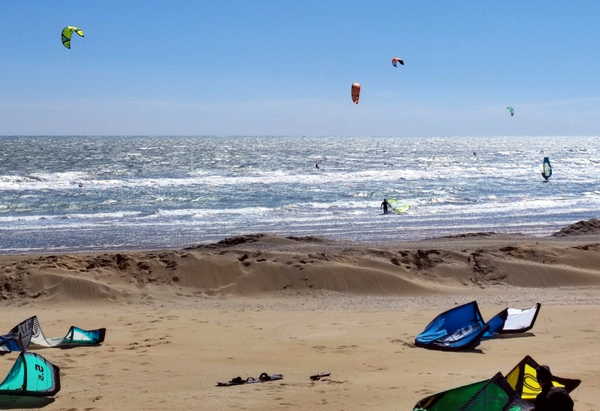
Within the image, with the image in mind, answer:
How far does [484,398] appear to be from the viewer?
5.37 meters

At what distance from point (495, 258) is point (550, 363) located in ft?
22.2

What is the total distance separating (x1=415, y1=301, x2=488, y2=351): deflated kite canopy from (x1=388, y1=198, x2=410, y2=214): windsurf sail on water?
67.9 feet

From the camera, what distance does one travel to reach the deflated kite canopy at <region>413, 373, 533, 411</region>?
5.32m

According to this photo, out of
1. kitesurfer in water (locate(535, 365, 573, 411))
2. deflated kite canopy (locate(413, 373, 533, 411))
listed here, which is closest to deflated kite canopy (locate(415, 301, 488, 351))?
deflated kite canopy (locate(413, 373, 533, 411))

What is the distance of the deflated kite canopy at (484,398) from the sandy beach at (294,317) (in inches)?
29.7

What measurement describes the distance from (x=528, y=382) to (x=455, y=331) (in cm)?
274

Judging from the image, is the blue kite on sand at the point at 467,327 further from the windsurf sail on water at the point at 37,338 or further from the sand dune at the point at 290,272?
the windsurf sail on water at the point at 37,338

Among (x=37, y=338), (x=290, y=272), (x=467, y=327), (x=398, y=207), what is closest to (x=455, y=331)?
(x=467, y=327)

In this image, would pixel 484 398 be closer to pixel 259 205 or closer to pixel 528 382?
pixel 528 382

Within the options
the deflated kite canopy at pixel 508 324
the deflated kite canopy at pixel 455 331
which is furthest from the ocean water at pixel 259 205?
the deflated kite canopy at pixel 455 331

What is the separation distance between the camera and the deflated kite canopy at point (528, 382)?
19.4 ft

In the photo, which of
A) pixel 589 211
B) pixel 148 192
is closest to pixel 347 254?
pixel 589 211

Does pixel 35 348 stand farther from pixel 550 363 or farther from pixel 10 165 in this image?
pixel 10 165

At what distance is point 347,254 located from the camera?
14.3 metres
